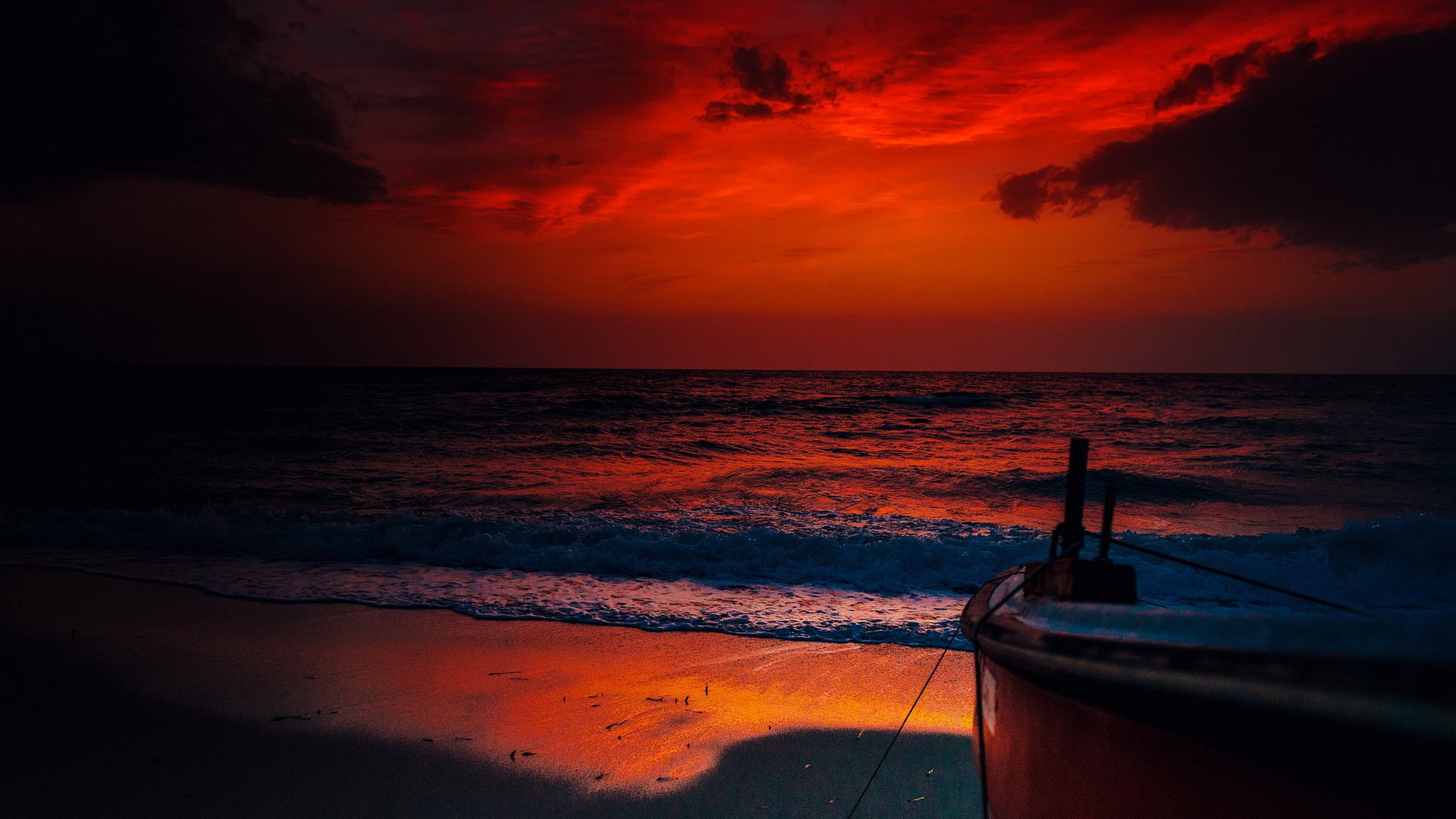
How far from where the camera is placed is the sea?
877 centimetres

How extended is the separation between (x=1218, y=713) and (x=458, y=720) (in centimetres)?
456

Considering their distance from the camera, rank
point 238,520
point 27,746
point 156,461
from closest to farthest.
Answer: point 27,746
point 238,520
point 156,461

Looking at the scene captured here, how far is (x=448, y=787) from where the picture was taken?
162 inches

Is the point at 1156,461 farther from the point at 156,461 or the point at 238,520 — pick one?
the point at 156,461

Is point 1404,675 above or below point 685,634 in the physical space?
above

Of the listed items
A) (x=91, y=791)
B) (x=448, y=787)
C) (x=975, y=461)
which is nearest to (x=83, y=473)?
(x=91, y=791)

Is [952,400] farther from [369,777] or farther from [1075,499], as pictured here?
[369,777]

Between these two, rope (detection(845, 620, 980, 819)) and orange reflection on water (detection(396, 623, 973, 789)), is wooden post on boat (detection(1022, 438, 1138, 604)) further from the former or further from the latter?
orange reflection on water (detection(396, 623, 973, 789))

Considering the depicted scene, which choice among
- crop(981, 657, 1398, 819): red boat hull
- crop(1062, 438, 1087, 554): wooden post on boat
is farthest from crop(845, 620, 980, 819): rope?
crop(1062, 438, 1087, 554): wooden post on boat

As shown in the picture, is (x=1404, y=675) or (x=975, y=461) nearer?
(x=1404, y=675)

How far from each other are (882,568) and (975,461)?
39.7ft

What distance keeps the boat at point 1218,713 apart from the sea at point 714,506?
2528 mm

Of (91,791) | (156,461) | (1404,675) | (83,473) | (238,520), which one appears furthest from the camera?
(156,461)

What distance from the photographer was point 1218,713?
1586mm
